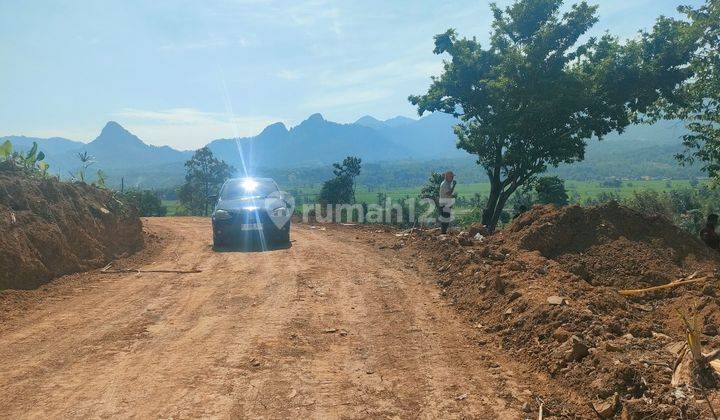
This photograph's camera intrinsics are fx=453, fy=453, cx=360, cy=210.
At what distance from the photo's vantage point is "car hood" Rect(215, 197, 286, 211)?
41.2 ft

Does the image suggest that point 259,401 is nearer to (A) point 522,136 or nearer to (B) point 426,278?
(B) point 426,278

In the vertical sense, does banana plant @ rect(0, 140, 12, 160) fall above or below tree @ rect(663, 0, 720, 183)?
below

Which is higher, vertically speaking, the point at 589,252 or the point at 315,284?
the point at 589,252

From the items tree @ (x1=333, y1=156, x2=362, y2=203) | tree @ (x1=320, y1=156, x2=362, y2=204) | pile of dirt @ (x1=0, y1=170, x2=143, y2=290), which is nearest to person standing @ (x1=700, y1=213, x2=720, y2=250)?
pile of dirt @ (x1=0, y1=170, x2=143, y2=290)

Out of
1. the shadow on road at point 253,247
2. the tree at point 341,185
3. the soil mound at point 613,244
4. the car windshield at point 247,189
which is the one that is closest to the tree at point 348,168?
the tree at point 341,185

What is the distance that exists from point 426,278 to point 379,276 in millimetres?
942

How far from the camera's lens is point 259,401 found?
4020 millimetres

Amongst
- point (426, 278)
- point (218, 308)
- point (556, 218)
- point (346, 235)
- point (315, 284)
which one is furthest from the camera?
point (346, 235)

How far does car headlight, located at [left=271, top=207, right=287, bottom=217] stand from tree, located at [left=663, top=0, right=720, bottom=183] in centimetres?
1361

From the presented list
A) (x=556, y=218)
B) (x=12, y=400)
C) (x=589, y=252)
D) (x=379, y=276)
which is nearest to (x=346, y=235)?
(x=379, y=276)

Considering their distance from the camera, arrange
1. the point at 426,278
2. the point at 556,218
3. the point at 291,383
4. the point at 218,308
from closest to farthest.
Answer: the point at 291,383, the point at 218,308, the point at 426,278, the point at 556,218

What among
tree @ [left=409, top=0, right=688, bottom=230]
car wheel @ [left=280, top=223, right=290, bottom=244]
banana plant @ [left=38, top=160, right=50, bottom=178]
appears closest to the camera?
banana plant @ [left=38, top=160, right=50, bottom=178]

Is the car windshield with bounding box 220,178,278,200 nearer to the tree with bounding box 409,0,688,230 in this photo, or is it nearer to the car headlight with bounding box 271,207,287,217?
the car headlight with bounding box 271,207,287,217

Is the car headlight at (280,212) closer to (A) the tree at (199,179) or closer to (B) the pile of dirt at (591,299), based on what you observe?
(B) the pile of dirt at (591,299)
